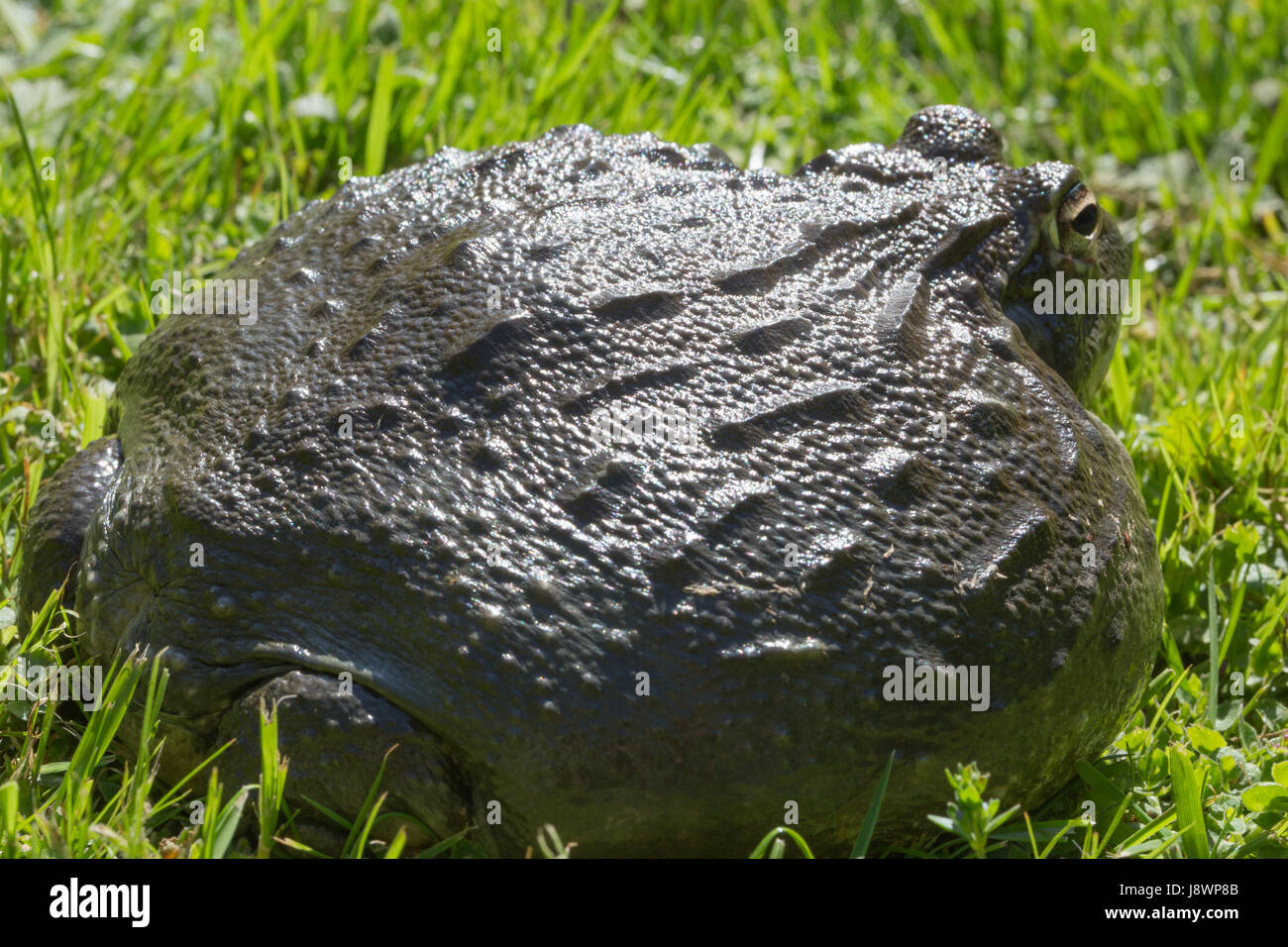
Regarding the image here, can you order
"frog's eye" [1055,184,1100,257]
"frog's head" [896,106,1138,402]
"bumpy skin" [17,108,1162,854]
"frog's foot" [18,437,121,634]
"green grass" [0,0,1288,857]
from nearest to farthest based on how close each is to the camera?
"bumpy skin" [17,108,1162,854], "green grass" [0,0,1288,857], "frog's foot" [18,437,121,634], "frog's head" [896,106,1138,402], "frog's eye" [1055,184,1100,257]

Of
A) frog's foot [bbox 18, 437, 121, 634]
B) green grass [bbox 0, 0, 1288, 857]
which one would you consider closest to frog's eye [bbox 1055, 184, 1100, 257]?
green grass [bbox 0, 0, 1288, 857]

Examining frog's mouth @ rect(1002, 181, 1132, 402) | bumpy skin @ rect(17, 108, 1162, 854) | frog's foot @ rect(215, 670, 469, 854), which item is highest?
frog's mouth @ rect(1002, 181, 1132, 402)

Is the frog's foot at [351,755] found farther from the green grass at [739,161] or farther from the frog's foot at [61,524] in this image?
the frog's foot at [61,524]

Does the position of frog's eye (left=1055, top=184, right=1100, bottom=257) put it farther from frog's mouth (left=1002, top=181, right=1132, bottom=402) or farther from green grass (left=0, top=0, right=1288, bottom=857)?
green grass (left=0, top=0, right=1288, bottom=857)

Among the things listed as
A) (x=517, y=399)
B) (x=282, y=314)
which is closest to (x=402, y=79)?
(x=282, y=314)

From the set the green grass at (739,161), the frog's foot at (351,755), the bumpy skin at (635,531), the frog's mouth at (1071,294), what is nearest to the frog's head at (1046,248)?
the frog's mouth at (1071,294)
